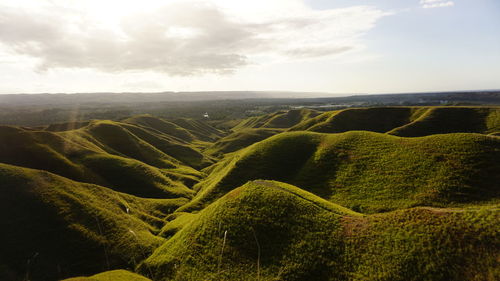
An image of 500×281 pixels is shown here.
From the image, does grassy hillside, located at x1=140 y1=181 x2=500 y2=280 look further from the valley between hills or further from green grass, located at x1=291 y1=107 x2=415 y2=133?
green grass, located at x1=291 y1=107 x2=415 y2=133

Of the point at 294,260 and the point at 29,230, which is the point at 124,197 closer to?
the point at 29,230

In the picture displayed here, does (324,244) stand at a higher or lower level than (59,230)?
higher

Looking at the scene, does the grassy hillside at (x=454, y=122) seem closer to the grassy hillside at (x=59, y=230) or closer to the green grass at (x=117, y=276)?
the green grass at (x=117, y=276)

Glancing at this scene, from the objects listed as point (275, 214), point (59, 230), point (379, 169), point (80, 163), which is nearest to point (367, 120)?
point (379, 169)

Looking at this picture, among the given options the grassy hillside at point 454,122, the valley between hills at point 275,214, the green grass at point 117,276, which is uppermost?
the grassy hillside at point 454,122

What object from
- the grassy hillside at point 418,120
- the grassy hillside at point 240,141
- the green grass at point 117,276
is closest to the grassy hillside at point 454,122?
the grassy hillside at point 418,120

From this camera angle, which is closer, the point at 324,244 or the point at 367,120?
the point at 324,244

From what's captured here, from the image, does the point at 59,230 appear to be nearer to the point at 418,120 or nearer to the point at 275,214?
the point at 275,214
